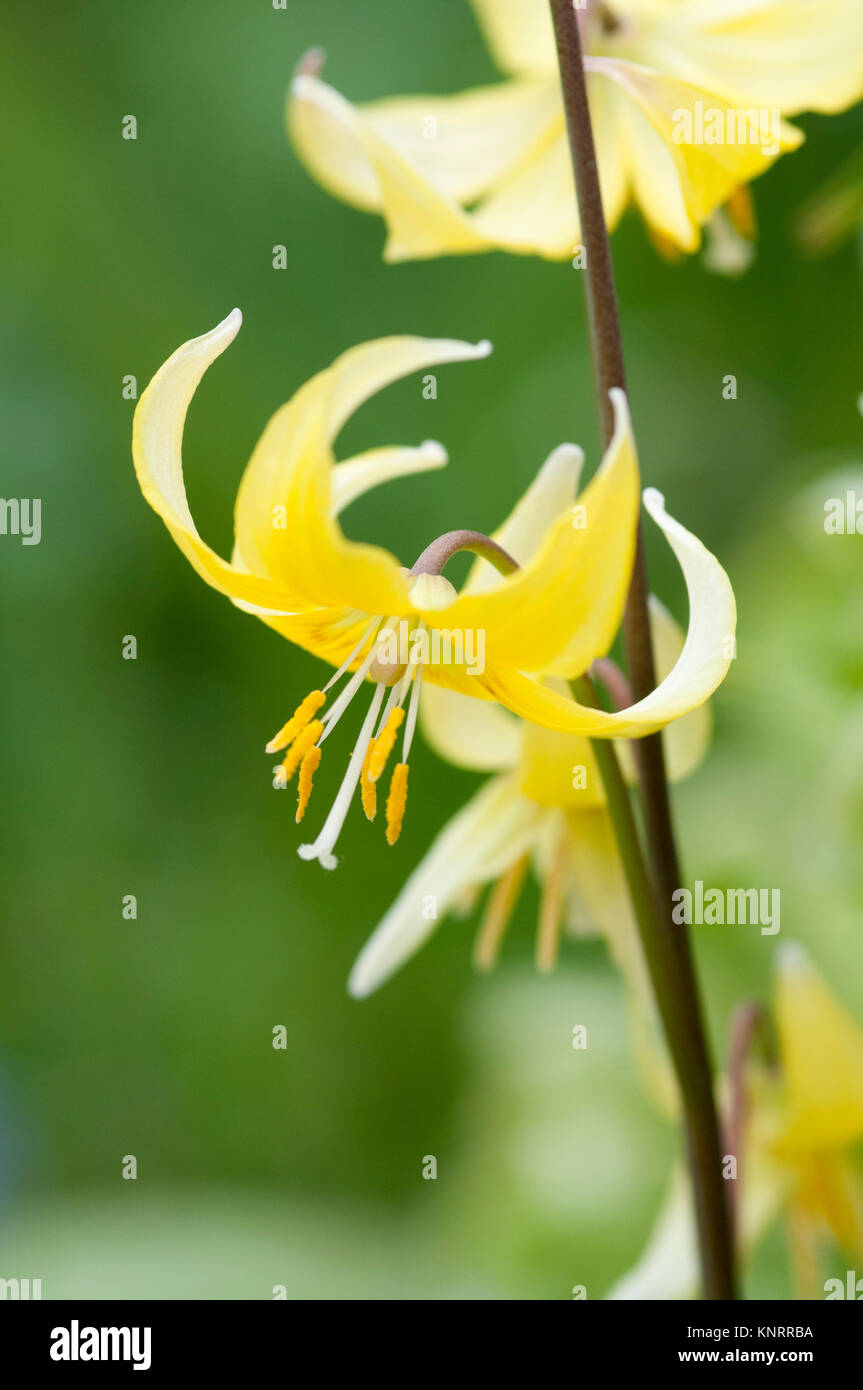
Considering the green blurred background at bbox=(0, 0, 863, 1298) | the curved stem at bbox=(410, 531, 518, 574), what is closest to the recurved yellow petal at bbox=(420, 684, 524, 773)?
the curved stem at bbox=(410, 531, 518, 574)

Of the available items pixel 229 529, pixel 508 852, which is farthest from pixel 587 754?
pixel 229 529

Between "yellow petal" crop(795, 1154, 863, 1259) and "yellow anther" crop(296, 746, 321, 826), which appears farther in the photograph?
"yellow petal" crop(795, 1154, 863, 1259)

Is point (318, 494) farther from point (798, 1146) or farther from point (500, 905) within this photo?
point (798, 1146)

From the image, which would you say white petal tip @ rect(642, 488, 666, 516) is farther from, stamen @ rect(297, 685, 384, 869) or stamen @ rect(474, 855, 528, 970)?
stamen @ rect(474, 855, 528, 970)

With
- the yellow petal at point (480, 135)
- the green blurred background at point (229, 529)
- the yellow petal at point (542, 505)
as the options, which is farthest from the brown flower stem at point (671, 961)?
the green blurred background at point (229, 529)

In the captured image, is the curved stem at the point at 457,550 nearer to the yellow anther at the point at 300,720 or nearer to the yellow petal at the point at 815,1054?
the yellow anther at the point at 300,720
